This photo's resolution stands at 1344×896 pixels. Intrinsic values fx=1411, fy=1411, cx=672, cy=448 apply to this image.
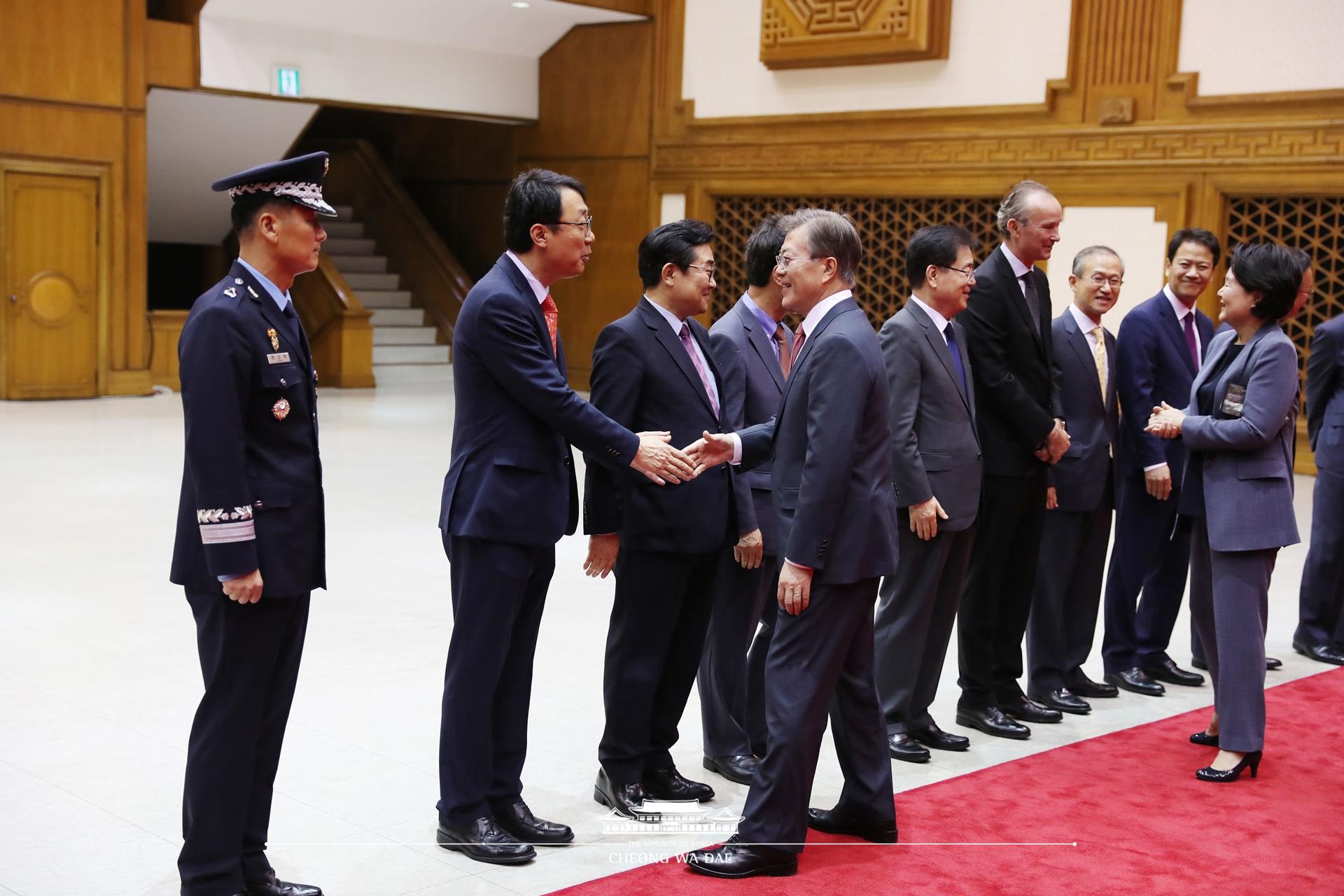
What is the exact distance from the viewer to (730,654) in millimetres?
3604

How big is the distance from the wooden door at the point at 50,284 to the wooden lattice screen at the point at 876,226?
17.2 feet

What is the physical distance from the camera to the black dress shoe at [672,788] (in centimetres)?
337

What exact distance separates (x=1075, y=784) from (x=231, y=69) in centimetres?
1040

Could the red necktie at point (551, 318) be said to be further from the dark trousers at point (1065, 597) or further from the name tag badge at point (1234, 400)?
the dark trousers at point (1065, 597)

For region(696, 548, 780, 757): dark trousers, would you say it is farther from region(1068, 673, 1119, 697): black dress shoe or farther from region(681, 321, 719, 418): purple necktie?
region(1068, 673, 1119, 697): black dress shoe

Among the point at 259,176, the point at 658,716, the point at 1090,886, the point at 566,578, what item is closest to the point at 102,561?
the point at 566,578

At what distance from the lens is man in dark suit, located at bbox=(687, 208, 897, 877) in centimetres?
289

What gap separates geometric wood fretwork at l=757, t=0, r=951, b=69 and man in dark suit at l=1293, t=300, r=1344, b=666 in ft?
21.3

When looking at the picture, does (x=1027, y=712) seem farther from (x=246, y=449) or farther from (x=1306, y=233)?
(x=1306, y=233)

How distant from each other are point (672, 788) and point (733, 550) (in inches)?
23.5

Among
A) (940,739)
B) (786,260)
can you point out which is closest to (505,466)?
(786,260)

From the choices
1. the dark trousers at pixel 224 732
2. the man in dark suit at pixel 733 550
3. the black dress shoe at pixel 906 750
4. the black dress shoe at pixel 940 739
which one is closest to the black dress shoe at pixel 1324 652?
the black dress shoe at pixel 940 739

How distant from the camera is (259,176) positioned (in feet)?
8.53

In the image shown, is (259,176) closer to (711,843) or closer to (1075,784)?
(711,843)
